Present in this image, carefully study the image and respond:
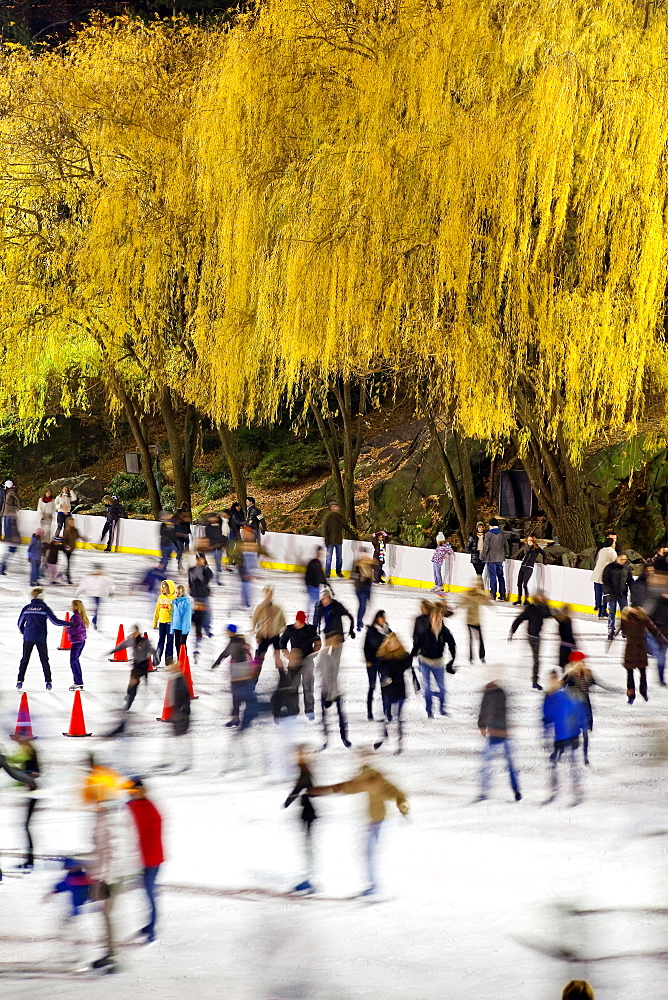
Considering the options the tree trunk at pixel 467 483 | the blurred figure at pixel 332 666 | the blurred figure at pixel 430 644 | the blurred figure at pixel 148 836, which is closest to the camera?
the blurred figure at pixel 148 836

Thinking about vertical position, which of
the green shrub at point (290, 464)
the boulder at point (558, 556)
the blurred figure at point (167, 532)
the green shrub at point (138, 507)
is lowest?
the boulder at point (558, 556)

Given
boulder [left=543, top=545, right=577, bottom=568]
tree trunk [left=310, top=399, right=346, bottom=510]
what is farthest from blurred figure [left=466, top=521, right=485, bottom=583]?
tree trunk [left=310, top=399, right=346, bottom=510]

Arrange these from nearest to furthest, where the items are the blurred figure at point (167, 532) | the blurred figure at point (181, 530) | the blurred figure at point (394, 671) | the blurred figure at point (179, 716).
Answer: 1. the blurred figure at point (179, 716)
2. the blurred figure at point (394, 671)
3. the blurred figure at point (167, 532)
4. the blurred figure at point (181, 530)

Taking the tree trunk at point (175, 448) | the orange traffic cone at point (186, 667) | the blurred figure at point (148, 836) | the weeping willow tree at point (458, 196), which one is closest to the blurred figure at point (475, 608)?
the orange traffic cone at point (186, 667)

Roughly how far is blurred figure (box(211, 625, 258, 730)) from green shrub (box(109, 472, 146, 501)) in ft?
89.1

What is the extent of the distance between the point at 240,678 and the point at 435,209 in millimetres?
10073

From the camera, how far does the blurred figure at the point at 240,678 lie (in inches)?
500

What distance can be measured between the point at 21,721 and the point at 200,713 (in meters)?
2.08

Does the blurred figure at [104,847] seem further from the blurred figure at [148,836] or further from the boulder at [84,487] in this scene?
the boulder at [84,487]

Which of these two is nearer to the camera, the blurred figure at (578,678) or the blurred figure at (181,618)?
the blurred figure at (578,678)

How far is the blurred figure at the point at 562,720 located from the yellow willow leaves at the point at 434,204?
846 centimetres

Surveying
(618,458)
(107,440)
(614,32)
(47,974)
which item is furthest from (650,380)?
(107,440)

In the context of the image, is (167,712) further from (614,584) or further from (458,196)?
(458,196)

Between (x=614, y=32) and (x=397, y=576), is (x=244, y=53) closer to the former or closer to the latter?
(x=614, y=32)
